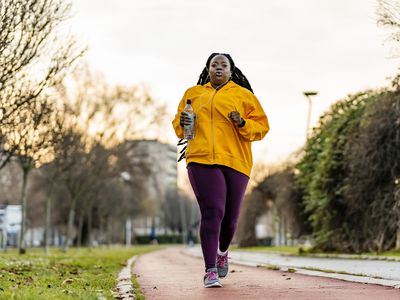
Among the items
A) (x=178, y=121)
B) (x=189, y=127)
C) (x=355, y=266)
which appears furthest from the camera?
(x=355, y=266)

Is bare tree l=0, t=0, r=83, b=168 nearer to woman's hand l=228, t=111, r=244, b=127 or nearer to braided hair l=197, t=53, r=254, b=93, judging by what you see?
braided hair l=197, t=53, r=254, b=93

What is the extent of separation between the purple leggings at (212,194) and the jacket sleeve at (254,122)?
392 millimetres

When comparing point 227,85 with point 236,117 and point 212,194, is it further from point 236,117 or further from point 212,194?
point 212,194

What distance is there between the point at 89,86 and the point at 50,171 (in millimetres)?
14199

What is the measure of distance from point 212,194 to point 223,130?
25.2 inches

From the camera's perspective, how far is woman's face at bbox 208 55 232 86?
8.69m

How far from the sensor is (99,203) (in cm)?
5931

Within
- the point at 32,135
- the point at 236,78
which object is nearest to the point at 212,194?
the point at 236,78

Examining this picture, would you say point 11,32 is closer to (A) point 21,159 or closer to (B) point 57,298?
(B) point 57,298

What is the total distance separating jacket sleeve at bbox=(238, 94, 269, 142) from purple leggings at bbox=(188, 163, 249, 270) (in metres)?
0.39

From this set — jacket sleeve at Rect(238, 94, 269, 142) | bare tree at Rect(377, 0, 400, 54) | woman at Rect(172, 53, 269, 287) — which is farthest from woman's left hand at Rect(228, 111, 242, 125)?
bare tree at Rect(377, 0, 400, 54)

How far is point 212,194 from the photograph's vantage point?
331 inches

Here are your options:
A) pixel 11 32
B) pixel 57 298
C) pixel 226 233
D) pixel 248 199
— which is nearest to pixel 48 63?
pixel 11 32

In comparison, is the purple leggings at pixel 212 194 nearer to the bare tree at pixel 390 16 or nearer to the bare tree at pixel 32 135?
the bare tree at pixel 390 16
